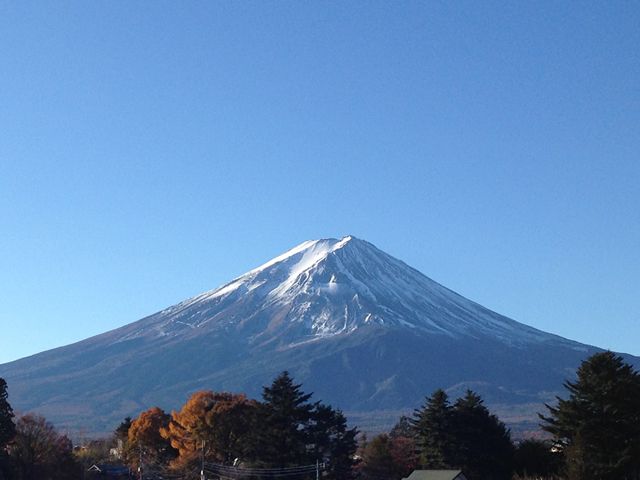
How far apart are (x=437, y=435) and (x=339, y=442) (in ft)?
19.9

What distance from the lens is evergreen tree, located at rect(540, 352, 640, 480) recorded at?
164ft

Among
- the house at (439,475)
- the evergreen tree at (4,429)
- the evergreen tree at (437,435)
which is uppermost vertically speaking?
the evergreen tree at (4,429)

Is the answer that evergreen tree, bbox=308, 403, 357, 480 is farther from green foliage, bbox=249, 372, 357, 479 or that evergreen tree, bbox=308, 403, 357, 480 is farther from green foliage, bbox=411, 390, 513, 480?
green foliage, bbox=411, 390, 513, 480

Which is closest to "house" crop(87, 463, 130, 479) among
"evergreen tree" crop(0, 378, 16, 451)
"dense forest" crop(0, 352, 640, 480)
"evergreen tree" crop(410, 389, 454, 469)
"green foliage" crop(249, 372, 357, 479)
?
"dense forest" crop(0, 352, 640, 480)

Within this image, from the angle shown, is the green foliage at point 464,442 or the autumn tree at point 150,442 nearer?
the green foliage at point 464,442

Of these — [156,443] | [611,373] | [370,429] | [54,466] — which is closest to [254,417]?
[54,466]

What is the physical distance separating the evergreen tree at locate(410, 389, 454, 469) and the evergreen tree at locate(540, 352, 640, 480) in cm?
1365

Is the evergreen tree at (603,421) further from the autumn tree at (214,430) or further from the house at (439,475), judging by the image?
the autumn tree at (214,430)

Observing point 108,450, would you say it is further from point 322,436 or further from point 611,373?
point 611,373

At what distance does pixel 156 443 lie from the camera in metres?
84.4

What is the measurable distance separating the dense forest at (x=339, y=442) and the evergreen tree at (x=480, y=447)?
6 centimetres

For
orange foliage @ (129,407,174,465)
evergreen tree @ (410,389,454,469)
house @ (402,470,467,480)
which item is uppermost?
orange foliage @ (129,407,174,465)

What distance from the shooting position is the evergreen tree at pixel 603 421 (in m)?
49.9

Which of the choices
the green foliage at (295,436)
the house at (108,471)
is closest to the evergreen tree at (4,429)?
the green foliage at (295,436)
